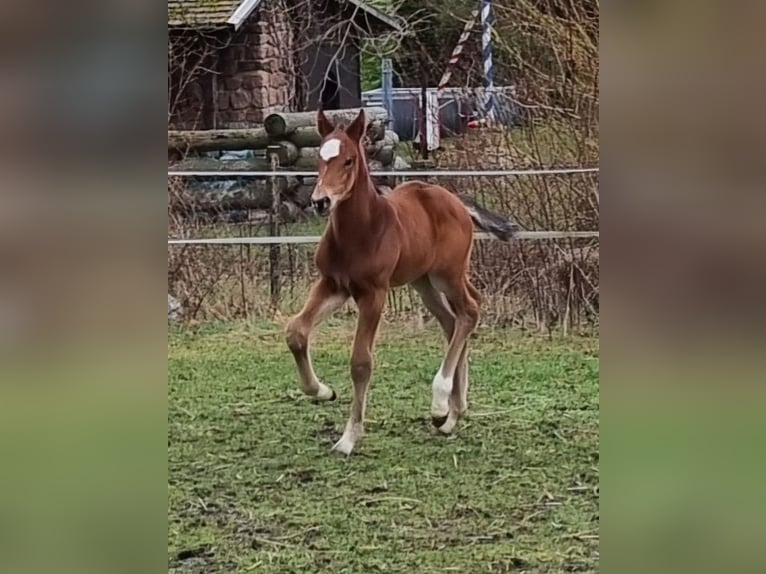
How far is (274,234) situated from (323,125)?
0.21m

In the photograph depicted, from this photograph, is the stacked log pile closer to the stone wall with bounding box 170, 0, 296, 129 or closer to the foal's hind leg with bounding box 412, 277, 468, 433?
the stone wall with bounding box 170, 0, 296, 129

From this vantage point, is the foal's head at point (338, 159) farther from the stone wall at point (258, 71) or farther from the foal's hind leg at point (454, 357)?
the foal's hind leg at point (454, 357)

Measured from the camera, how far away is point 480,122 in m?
1.55

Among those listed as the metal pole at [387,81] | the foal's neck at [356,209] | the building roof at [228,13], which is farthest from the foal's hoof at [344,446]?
the building roof at [228,13]

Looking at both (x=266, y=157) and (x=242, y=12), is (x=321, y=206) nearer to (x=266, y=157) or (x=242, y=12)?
(x=266, y=157)

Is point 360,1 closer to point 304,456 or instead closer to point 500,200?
point 500,200
